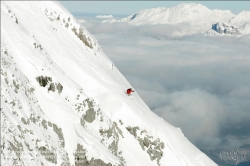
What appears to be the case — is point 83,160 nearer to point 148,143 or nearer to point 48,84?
point 48,84

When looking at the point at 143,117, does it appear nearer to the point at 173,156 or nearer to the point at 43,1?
the point at 173,156

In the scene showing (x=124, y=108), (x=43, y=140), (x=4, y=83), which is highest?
(x=4, y=83)

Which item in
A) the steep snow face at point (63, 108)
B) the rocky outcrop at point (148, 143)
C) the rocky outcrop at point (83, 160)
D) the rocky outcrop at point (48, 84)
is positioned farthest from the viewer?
the rocky outcrop at point (148, 143)

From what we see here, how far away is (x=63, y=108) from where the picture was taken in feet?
109

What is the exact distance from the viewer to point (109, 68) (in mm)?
52844

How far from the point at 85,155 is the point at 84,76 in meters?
13.0

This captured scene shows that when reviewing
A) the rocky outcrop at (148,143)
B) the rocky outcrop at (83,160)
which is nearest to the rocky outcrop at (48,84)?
the rocky outcrop at (83,160)

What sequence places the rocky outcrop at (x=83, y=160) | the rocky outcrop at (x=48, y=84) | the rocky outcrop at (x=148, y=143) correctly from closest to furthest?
1. the rocky outcrop at (x=83, y=160)
2. the rocky outcrop at (x=48, y=84)
3. the rocky outcrop at (x=148, y=143)

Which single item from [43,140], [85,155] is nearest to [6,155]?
[43,140]

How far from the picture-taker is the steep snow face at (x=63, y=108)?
2669 centimetres

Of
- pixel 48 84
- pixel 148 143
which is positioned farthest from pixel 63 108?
pixel 148 143

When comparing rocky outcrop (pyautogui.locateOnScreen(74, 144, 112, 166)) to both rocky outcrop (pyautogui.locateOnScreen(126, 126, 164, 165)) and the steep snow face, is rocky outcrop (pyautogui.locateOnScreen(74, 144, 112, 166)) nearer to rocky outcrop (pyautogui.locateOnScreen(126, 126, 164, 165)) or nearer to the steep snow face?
the steep snow face

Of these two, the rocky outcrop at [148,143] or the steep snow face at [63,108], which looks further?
the rocky outcrop at [148,143]

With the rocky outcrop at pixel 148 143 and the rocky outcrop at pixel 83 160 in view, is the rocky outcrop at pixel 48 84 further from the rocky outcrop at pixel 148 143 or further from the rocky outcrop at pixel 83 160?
the rocky outcrop at pixel 148 143
